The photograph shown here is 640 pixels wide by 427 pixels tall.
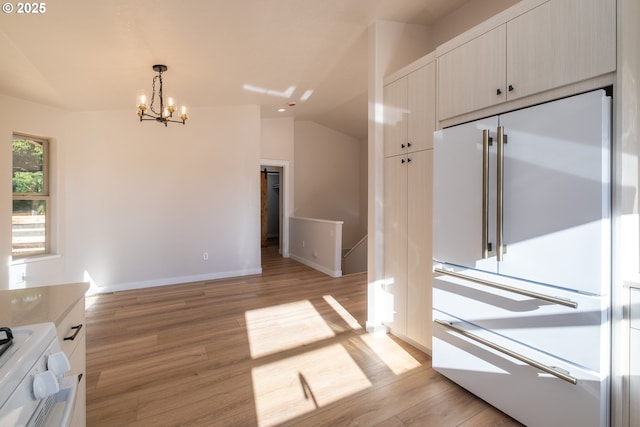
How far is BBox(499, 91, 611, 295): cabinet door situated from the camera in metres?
1.46

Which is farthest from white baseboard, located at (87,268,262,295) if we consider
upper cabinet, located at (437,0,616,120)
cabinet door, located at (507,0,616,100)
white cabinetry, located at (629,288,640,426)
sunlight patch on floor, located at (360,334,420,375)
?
white cabinetry, located at (629,288,640,426)

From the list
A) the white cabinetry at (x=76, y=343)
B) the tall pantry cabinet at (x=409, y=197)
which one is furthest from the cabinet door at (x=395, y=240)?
the white cabinetry at (x=76, y=343)

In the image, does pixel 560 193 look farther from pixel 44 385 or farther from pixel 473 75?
pixel 44 385

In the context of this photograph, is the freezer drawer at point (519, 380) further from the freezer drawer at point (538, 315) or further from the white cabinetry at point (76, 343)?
the white cabinetry at point (76, 343)

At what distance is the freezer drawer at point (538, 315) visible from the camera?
1.48 m

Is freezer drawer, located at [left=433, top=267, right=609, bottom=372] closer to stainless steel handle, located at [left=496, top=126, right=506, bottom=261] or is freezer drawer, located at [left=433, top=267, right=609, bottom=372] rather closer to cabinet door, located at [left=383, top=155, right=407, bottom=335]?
stainless steel handle, located at [left=496, top=126, right=506, bottom=261]

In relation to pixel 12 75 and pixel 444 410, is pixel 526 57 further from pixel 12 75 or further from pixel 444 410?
pixel 12 75

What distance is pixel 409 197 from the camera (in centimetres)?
273

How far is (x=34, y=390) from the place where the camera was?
2.56ft

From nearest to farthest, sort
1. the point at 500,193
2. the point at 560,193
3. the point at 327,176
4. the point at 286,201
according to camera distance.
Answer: the point at 560,193
the point at 500,193
the point at 286,201
the point at 327,176

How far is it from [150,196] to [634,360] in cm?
523

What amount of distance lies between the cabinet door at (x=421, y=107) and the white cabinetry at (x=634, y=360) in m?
1.55

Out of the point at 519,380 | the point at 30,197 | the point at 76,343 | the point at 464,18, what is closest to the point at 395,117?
the point at 464,18

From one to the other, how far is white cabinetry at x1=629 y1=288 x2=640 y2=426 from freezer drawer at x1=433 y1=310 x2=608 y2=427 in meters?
0.09
